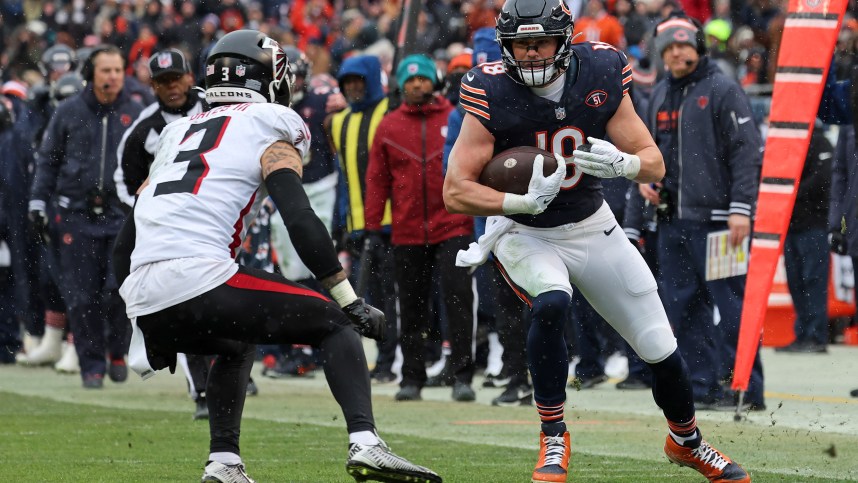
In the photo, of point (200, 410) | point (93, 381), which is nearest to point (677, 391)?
point (200, 410)

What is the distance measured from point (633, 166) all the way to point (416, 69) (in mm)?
3931

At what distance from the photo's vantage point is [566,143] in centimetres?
597

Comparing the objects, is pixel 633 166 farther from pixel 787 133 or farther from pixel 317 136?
pixel 317 136

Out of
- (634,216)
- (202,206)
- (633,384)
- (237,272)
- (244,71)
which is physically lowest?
(633,384)

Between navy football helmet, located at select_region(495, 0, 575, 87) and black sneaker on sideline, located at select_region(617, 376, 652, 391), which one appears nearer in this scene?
navy football helmet, located at select_region(495, 0, 575, 87)

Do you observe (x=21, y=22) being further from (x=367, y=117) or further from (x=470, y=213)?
(x=470, y=213)

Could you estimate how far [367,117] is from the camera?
10.5 meters

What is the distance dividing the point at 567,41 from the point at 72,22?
1868cm

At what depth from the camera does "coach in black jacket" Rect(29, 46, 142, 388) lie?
10.6 m

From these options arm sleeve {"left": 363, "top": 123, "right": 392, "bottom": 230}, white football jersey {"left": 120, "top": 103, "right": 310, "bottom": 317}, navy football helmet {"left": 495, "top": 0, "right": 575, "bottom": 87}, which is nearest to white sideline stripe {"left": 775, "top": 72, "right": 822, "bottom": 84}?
navy football helmet {"left": 495, "top": 0, "right": 575, "bottom": 87}

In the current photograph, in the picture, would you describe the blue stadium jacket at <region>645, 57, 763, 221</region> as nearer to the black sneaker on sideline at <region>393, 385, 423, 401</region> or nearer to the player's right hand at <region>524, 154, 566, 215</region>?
the black sneaker on sideline at <region>393, 385, 423, 401</region>

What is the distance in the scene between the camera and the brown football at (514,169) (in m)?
5.70

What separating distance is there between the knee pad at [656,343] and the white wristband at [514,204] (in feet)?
2.28

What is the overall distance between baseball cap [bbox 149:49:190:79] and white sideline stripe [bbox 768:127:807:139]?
3.46 meters
